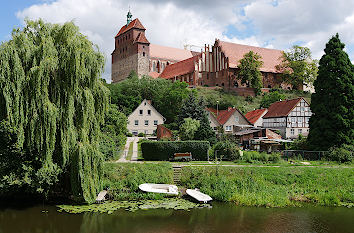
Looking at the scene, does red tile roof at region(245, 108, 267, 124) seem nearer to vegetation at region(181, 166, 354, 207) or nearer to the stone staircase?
vegetation at region(181, 166, 354, 207)

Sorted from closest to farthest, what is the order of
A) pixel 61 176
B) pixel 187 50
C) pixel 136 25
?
pixel 61 176 < pixel 136 25 < pixel 187 50

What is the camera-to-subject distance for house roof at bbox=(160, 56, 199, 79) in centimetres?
8622

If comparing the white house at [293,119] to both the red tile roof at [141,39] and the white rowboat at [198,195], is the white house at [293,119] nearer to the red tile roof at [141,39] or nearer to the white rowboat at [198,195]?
the white rowboat at [198,195]

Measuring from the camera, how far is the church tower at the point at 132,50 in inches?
3519

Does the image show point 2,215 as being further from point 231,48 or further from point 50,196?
point 231,48

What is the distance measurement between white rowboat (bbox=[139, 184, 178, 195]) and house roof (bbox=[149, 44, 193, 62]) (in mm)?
80123

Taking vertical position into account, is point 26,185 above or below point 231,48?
below

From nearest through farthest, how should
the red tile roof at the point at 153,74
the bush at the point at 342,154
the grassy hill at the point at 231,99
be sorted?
1. the bush at the point at 342,154
2. the grassy hill at the point at 231,99
3. the red tile roof at the point at 153,74

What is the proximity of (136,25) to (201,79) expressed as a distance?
73.3ft

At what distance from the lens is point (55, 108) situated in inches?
688

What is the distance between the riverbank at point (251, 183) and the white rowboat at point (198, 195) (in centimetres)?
94

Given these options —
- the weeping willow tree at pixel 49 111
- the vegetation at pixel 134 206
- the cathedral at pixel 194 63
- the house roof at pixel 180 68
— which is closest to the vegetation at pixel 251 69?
the cathedral at pixel 194 63

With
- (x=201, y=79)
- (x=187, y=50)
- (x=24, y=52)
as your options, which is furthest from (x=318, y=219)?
(x=187, y=50)

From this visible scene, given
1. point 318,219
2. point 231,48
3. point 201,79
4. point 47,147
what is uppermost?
point 231,48
